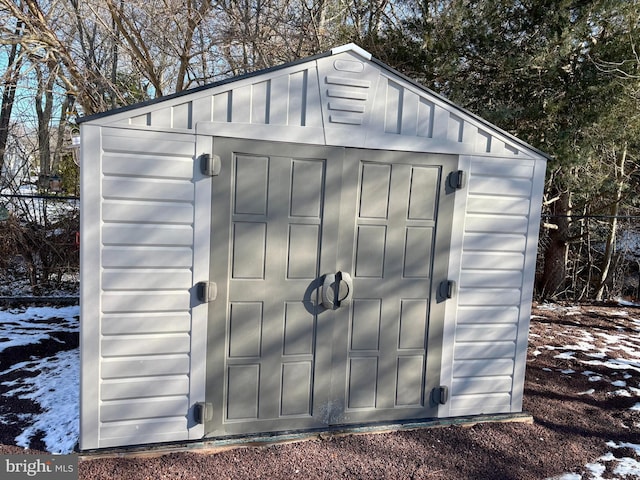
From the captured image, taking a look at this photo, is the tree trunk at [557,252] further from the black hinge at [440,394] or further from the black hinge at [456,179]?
the black hinge at [440,394]

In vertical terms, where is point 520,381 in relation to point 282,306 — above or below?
below

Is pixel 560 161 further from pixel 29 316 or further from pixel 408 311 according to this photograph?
pixel 29 316

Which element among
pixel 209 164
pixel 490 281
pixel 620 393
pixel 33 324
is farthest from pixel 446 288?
pixel 33 324

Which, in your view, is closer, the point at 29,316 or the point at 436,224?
the point at 436,224

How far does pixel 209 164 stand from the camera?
9.70 feet

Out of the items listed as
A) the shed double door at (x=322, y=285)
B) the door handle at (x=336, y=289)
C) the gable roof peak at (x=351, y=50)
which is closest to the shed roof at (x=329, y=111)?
the gable roof peak at (x=351, y=50)

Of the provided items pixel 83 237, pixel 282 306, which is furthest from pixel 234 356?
pixel 83 237

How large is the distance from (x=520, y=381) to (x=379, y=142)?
7.59 feet

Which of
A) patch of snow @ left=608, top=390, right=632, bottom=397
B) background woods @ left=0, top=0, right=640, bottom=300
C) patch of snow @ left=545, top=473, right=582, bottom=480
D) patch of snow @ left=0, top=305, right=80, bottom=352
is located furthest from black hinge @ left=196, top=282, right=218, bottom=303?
patch of snow @ left=608, top=390, right=632, bottom=397

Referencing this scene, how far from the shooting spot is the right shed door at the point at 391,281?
3.32 metres

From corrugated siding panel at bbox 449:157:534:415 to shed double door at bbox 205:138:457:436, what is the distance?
23 cm

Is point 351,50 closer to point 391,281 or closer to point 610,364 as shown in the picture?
point 391,281

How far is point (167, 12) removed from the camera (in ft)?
22.2

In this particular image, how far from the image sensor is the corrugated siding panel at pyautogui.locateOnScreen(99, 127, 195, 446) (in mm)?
2865
